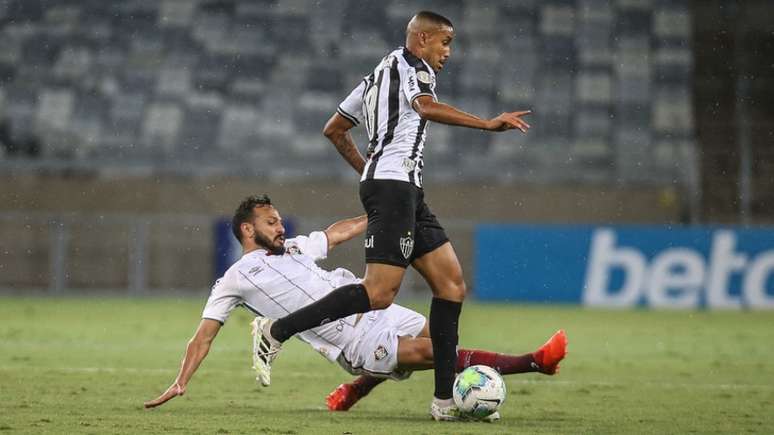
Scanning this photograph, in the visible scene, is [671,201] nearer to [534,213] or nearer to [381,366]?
[534,213]

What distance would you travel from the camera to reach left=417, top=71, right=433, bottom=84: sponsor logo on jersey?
21.9 feet

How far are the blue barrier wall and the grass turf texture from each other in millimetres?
2441

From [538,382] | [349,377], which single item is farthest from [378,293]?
[538,382]

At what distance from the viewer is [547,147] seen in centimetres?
2088

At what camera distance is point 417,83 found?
6.66 metres

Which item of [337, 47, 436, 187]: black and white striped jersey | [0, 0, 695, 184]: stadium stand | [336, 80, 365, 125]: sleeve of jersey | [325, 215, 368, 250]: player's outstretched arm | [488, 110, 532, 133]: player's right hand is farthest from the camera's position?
[0, 0, 695, 184]: stadium stand

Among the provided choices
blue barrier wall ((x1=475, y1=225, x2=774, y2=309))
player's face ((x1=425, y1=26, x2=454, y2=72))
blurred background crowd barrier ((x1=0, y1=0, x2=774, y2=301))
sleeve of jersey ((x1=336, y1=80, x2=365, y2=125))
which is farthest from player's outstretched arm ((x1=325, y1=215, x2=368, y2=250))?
blurred background crowd barrier ((x1=0, y1=0, x2=774, y2=301))

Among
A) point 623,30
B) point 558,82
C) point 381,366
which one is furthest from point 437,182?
point 381,366

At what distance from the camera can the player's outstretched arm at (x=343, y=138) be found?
7.32 m

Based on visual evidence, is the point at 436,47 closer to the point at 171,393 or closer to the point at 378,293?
the point at 378,293

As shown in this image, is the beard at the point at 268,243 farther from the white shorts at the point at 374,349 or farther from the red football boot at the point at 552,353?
the red football boot at the point at 552,353

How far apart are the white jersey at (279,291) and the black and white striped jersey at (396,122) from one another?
772 millimetres

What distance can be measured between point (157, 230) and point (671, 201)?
7.61 meters

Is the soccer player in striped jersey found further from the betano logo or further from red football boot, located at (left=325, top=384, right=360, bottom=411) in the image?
the betano logo
